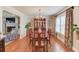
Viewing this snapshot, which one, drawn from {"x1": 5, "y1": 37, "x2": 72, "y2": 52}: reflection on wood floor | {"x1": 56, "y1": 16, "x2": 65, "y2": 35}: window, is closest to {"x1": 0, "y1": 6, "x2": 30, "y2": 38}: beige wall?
{"x1": 5, "y1": 37, "x2": 72, "y2": 52}: reflection on wood floor

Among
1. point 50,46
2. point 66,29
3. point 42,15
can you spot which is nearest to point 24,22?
point 42,15

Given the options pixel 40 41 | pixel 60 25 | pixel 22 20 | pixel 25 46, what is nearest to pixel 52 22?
pixel 60 25

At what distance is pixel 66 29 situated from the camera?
3.05 metres

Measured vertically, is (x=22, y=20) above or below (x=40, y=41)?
above

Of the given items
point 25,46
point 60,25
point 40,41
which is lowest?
point 25,46

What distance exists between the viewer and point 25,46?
114 inches

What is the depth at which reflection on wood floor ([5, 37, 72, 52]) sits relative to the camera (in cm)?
267

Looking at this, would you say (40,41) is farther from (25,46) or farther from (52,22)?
(52,22)

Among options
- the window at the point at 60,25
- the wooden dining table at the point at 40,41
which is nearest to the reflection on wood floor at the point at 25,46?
the wooden dining table at the point at 40,41
